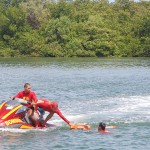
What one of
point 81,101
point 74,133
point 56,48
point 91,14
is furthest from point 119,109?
point 91,14

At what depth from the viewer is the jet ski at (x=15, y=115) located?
643 inches

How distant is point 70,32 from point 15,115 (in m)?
66.9

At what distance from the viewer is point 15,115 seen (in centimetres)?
1648

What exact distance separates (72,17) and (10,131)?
7373cm

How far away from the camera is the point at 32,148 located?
47.4 ft

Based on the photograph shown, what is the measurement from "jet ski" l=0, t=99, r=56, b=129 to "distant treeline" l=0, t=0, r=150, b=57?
202 feet

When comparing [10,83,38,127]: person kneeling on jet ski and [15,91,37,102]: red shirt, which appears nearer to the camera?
[10,83,38,127]: person kneeling on jet ski

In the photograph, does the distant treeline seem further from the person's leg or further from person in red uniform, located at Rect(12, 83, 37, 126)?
the person's leg

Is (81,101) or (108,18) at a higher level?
(108,18)

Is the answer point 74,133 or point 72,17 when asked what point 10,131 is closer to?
point 74,133

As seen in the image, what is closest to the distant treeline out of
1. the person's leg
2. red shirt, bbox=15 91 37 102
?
red shirt, bbox=15 91 37 102

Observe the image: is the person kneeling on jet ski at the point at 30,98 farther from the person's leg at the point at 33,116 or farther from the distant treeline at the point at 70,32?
the distant treeline at the point at 70,32

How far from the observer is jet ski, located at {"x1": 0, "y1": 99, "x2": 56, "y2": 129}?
53.6 ft

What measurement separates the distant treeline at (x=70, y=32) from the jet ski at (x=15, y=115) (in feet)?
202
